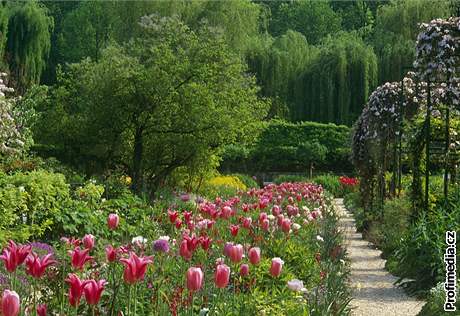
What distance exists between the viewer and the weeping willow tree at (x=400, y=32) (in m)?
28.1

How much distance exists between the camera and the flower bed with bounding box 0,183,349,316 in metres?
2.77

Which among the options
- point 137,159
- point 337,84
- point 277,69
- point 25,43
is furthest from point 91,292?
point 277,69

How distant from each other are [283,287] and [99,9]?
3592 cm

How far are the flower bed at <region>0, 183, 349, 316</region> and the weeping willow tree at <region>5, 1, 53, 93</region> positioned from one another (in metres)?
20.6

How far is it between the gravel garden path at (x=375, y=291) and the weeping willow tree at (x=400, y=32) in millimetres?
18982

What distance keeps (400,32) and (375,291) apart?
2376 cm

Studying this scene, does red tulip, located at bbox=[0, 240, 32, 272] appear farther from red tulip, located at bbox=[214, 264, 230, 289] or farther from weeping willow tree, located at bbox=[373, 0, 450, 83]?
weeping willow tree, located at bbox=[373, 0, 450, 83]

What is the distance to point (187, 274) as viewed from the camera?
2.86m

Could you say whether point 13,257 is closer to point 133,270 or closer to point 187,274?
point 133,270

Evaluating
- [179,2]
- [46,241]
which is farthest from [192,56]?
A: [179,2]

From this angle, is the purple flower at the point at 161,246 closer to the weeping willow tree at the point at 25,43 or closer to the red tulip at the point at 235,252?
the red tulip at the point at 235,252

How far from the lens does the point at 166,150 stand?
49.5 feet

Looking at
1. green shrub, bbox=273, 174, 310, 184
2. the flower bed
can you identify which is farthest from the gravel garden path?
green shrub, bbox=273, 174, 310, 184

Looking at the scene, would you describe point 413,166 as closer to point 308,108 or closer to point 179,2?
point 179,2
